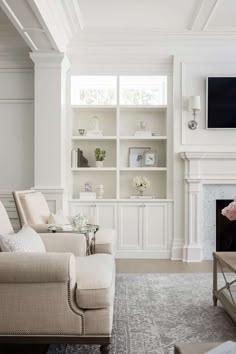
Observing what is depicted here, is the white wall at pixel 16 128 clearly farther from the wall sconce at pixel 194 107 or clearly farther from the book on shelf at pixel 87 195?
the wall sconce at pixel 194 107

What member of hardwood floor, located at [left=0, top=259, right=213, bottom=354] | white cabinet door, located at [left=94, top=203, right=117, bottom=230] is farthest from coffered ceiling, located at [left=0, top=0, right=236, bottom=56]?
hardwood floor, located at [left=0, top=259, right=213, bottom=354]

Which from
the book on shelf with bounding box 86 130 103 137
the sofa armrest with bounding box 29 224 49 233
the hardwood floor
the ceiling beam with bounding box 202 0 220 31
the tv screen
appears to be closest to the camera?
the sofa armrest with bounding box 29 224 49 233

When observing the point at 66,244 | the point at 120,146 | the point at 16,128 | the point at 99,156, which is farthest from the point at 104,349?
the point at 16,128

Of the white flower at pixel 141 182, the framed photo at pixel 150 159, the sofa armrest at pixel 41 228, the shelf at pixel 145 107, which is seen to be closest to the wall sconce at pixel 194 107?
the shelf at pixel 145 107

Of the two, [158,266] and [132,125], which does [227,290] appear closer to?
[158,266]

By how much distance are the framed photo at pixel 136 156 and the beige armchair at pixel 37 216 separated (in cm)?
169

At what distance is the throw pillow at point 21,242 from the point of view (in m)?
2.44

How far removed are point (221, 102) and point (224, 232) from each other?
1.75 metres

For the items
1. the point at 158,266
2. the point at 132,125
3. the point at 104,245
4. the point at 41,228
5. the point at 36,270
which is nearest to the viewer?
the point at 36,270

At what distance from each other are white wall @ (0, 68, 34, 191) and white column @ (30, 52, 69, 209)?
364 mm

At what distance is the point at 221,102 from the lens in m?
5.17

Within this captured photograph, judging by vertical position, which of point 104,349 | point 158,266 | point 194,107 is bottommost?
point 158,266

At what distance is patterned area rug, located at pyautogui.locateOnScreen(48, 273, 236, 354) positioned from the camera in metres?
2.49

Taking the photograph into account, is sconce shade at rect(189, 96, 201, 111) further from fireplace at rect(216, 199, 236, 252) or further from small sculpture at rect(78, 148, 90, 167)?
small sculpture at rect(78, 148, 90, 167)
